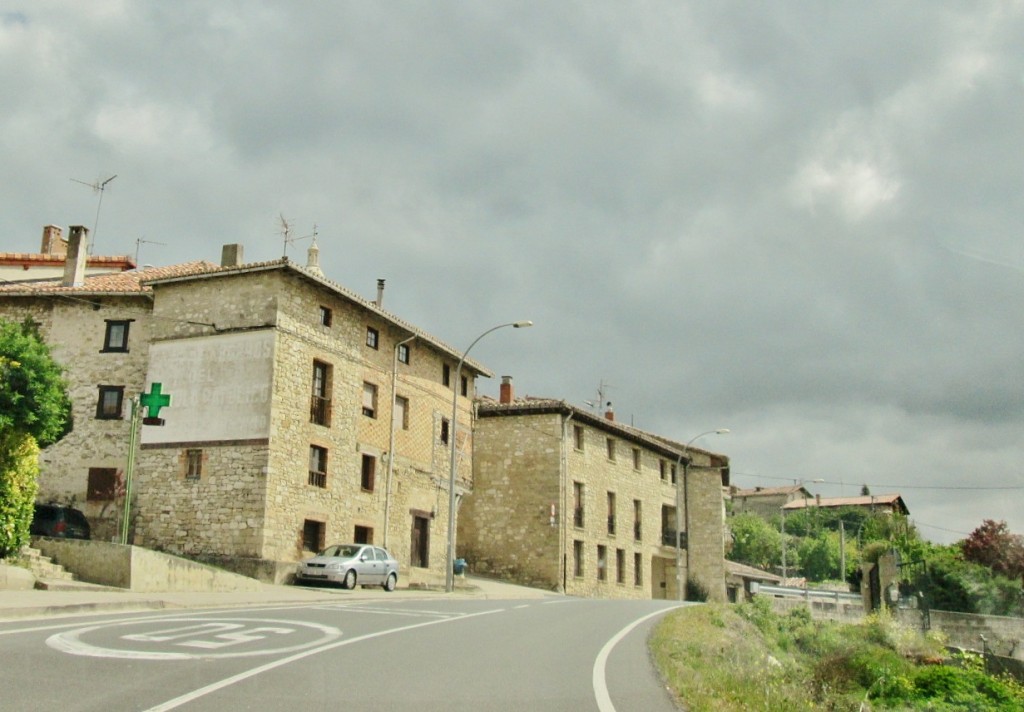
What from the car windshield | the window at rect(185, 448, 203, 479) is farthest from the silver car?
the window at rect(185, 448, 203, 479)

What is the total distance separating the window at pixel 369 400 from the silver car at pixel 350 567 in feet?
19.3

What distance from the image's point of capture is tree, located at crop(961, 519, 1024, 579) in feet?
182

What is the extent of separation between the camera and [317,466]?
104 ft

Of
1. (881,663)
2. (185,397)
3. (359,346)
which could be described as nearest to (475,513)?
(359,346)

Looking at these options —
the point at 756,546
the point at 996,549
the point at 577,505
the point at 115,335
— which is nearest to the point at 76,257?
the point at 115,335

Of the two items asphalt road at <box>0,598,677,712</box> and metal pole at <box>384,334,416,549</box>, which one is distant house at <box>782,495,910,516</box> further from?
asphalt road at <box>0,598,677,712</box>

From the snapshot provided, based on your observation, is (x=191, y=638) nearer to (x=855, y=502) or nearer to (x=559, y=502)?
(x=559, y=502)

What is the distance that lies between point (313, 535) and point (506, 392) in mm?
20497

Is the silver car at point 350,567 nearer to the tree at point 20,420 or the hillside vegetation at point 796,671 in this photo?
the tree at point 20,420

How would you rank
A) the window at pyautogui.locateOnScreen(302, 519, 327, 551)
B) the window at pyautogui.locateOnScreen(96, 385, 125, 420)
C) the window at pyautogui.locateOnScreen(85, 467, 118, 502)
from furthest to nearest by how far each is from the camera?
the window at pyautogui.locateOnScreen(96, 385, 125, 420) < the window at pyautogui.locateOnScreen(85, 467, 118, 502) < the window at pyautogui.locateOnScreen(302, 519, 327, 551)

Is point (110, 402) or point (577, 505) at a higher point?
point (110, 402)

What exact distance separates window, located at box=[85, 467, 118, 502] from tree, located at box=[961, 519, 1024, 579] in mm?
46405

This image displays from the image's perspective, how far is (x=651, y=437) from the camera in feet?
182

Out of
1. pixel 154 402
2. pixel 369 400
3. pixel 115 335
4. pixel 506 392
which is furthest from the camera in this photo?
pixel 506 392
